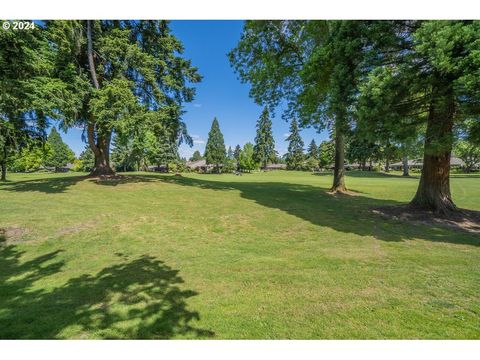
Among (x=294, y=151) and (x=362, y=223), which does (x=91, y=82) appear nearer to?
(x=362, y=223)

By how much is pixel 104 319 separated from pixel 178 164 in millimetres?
58898

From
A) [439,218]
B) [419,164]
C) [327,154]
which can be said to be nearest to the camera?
[439,218]

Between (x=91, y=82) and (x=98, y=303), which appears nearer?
(x=98, y=303)

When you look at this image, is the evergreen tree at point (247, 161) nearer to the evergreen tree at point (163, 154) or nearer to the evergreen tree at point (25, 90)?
the evergreen tree at point (163, 154)

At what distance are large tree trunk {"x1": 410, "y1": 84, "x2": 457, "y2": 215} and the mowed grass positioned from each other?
2359mm

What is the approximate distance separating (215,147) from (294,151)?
25.3m

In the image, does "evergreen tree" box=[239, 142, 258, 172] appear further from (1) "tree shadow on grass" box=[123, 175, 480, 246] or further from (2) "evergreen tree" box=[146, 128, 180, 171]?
(1) "tree shadow on grass" box=[123, 175, 480, 246]

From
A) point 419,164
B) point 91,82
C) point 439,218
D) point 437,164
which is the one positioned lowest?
point 439,218

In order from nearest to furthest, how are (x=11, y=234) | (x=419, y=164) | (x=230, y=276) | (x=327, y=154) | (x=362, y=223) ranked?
(x=230, y=276), (x=11, y=234), (x=362, y=223), (x=327, y=154), (x=419, y=164)

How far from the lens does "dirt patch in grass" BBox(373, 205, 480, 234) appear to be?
8750mm

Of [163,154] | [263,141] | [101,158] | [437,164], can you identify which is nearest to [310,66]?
[437,164]

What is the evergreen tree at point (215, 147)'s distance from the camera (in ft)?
229

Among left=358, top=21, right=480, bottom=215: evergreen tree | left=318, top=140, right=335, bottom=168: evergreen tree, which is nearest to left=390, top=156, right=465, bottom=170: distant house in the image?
left=318, top=140, right=335, bottom=168: evergreen tree

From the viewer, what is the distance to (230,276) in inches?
196
